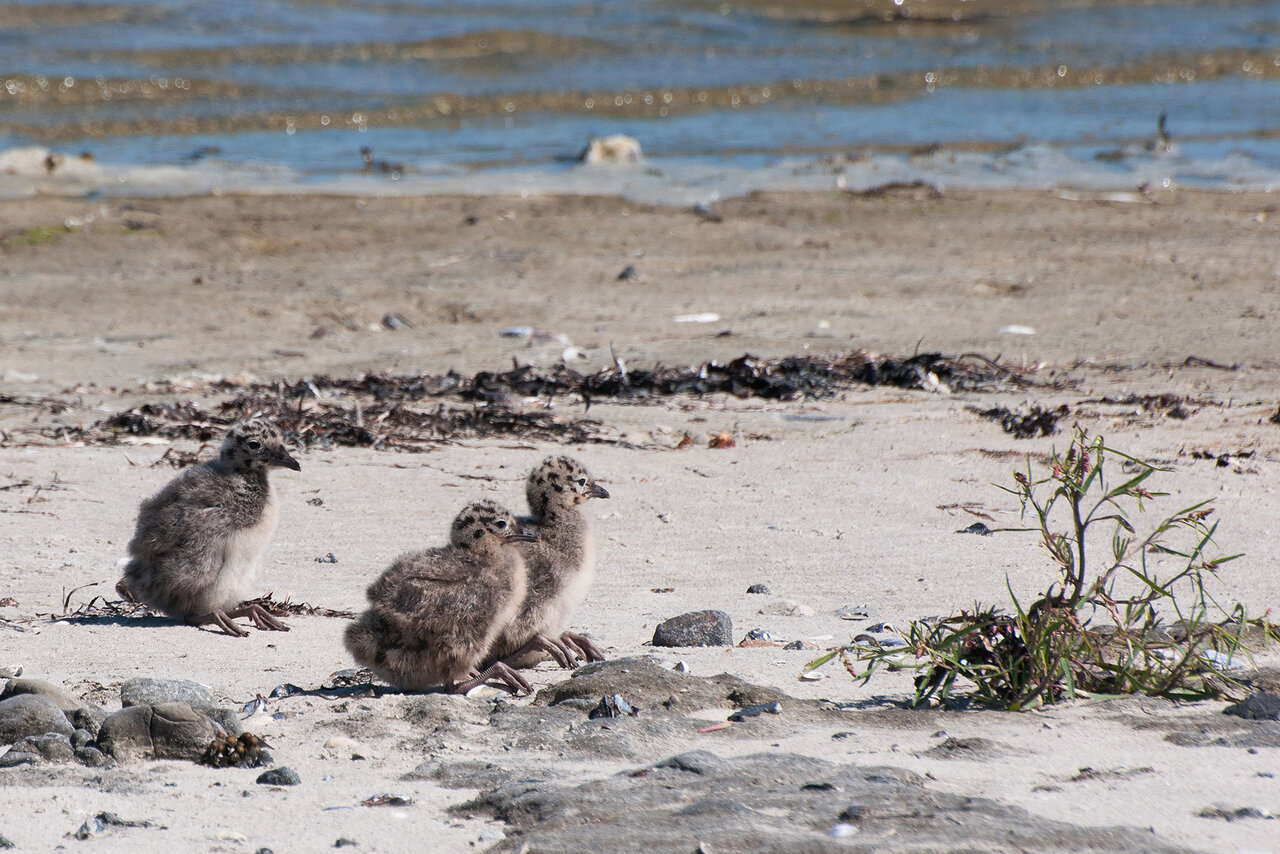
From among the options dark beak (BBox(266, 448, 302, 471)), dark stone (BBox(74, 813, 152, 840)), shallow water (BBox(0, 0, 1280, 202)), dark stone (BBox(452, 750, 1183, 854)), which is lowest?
dark stone (BBox(74, 813, 152, 840))

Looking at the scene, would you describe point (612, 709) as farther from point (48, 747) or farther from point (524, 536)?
point (48, 747)

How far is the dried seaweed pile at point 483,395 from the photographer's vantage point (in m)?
9.12

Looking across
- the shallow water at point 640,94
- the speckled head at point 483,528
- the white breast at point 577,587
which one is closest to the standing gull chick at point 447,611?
the speckled head at point 483,528

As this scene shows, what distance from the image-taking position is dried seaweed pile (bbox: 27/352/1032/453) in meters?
9.12

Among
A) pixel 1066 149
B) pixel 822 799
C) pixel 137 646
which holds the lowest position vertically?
pixel 137 646

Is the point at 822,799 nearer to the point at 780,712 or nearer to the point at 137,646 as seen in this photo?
the point at 780,712

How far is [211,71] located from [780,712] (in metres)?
28.9

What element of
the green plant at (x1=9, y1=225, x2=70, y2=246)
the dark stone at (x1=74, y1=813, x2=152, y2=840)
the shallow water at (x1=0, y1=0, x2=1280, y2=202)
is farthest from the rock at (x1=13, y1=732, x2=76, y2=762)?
the shallow water at (x1=0, y1=0, x2=1280, y2=202)

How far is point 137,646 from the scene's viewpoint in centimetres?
577

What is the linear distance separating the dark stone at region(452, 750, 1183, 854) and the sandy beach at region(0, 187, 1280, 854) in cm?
3

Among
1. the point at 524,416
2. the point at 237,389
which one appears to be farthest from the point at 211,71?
the point at 524,416

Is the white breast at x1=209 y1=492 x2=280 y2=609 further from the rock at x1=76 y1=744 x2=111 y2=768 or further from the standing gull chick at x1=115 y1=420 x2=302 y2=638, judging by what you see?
the rock at x1=76 y1=744 x2=111 y2=768

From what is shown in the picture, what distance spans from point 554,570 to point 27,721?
2.06m

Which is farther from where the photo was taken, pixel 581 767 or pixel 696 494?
pixel 696 494
